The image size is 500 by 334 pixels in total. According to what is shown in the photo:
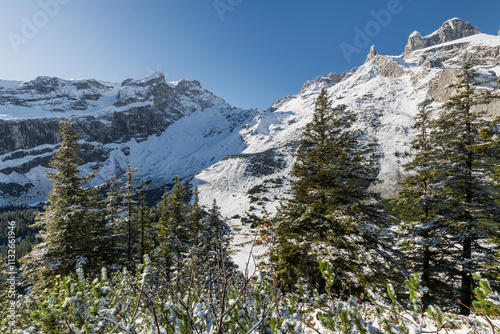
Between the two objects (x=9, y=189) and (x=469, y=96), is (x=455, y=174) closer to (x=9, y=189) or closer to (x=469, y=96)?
(x=469, y=96)

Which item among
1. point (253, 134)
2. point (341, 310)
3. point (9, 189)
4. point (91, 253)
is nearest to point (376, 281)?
point (341, 310)

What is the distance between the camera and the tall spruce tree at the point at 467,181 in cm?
1024

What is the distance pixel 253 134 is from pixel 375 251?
188471 millimetres

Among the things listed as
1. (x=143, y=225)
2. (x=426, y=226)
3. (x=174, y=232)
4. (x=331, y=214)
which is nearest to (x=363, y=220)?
(x=331, y=214)

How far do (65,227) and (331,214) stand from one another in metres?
14.3

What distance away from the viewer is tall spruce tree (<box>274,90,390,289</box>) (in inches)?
320

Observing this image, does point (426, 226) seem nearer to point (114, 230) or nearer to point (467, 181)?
point (467, 181)

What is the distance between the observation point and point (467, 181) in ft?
35.7

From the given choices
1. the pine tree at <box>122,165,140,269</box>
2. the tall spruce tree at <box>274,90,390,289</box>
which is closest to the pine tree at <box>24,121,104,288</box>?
the pine tree at <box>122,165,140,269</box>

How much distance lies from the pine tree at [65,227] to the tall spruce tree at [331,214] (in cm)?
1148

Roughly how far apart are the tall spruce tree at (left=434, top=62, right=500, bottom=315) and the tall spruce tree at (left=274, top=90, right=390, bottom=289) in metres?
4.42

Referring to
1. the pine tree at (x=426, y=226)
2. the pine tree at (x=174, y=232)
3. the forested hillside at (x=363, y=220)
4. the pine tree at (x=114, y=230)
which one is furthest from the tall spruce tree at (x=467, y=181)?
the pine tree at (x=114, y=230)

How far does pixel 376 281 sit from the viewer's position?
309 inches

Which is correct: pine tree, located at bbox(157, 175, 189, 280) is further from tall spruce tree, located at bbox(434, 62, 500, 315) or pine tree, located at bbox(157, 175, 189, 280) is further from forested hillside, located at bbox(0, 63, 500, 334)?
tall spruce tree, located at bbox(434, 62, 500, 315)
